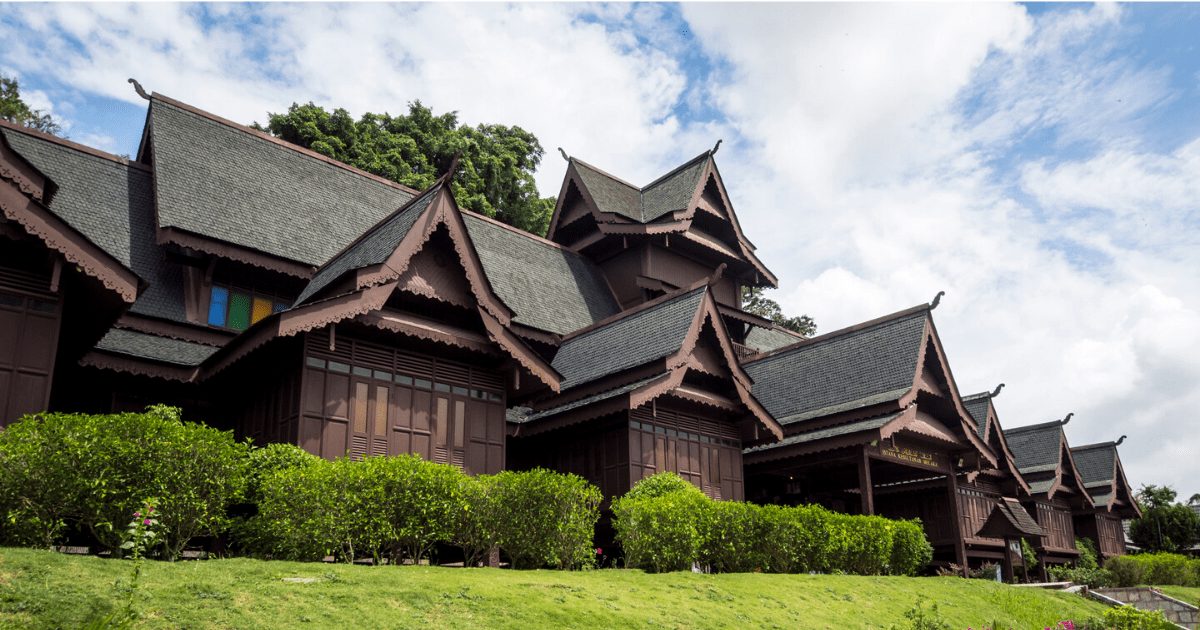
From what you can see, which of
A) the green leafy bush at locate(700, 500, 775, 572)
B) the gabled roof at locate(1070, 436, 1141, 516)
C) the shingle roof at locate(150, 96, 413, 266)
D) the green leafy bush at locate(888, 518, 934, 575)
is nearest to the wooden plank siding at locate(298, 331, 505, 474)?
the green leafy bush at locate(700, 500, 775, 572)

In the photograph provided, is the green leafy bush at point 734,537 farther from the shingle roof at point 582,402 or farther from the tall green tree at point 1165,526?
the tall green tree at point 1165,526

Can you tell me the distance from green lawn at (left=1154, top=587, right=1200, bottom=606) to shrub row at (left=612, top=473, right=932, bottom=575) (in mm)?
12209

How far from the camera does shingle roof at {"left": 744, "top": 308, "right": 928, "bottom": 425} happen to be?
24547mm

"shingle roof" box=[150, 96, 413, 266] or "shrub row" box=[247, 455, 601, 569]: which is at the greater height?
"shingle roof" box=[150, 96, 413, 266]

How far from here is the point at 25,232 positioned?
1395cm

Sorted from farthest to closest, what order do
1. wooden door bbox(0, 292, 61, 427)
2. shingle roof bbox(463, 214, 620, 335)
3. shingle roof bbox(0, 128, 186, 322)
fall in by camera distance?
shingle roof bbox(463, 214, 620, 335) → shingle roof bbox(0, 128, 186, 322) → wooden door bbox(0, 292, 61, 427)

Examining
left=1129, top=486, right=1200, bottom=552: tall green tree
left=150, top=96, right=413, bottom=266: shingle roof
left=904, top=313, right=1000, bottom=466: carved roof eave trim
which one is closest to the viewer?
left=150, top=96, right=413, bottom=266: shingle roof

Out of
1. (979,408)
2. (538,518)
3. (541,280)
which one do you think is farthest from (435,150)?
(538,518)

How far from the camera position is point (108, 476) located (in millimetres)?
10891

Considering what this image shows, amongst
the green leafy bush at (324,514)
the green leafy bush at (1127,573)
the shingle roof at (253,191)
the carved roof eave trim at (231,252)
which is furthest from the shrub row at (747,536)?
the green leafy bush at (1127,573)

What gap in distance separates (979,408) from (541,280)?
53.6 ft

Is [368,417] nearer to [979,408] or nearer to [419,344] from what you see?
[419,344]

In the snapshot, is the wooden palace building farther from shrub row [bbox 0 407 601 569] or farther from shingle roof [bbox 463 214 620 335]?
shrub row [bbox 0 407 601 569]

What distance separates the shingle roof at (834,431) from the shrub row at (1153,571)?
14.5 meters
